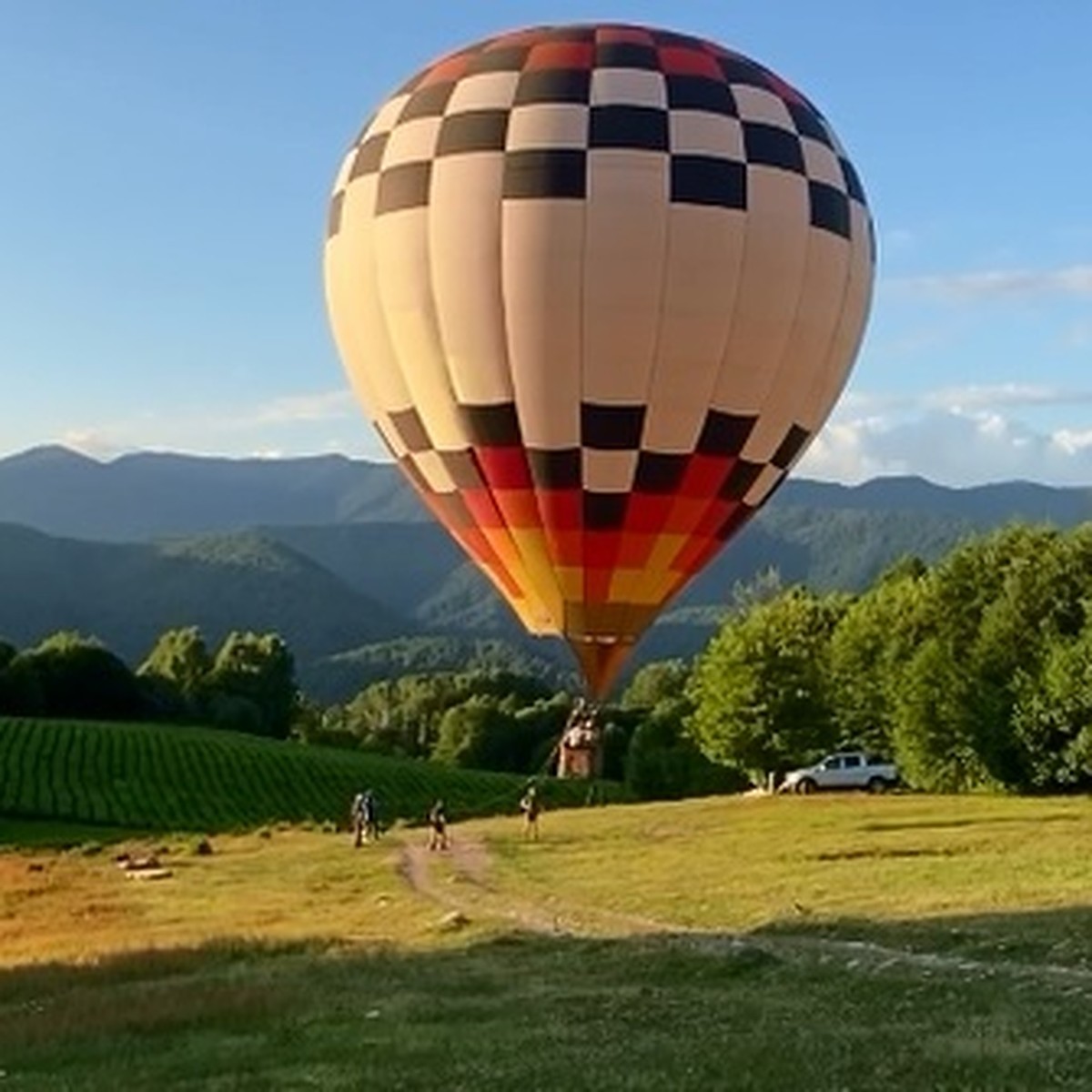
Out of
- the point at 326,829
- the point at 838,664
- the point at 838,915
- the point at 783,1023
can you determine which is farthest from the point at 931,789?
the point at 783,1023

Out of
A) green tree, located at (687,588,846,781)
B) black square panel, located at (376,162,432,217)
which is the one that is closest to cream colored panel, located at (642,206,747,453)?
black square panel, located at (376,162,432,217)

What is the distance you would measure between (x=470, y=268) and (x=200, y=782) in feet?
225

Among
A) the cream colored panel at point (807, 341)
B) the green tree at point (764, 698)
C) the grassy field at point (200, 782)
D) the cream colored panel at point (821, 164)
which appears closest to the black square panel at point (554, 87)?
the cream colored panel at point (821, 164)

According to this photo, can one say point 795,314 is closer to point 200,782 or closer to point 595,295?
point 595,295

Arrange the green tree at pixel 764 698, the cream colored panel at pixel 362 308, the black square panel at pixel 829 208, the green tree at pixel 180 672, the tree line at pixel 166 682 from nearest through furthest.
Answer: the black square panel at pixel 829 208 < the cream colored panel at pixel 362 308 < the green tree at pixel 764 698 < the tree line at pixel 166 682 < the green tree at pixel 180 672

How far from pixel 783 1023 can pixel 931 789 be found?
5098cm

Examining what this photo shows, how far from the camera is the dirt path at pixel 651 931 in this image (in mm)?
22969

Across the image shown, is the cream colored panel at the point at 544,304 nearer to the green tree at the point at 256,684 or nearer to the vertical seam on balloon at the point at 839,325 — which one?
the vertical seam on balloon at the point at 839,325

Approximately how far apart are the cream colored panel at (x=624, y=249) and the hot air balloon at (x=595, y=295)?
3 cm

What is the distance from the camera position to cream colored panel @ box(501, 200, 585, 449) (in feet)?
92.1

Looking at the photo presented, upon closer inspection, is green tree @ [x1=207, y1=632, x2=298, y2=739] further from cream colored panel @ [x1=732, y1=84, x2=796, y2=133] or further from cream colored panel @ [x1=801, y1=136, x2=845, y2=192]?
cream colored panel @ [x1=732, y1=84, x2=796, y2=133]

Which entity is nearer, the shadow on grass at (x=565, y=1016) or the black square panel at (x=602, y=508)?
the shadow on grass at (x=565, y=1016)

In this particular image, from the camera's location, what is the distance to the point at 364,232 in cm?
3016

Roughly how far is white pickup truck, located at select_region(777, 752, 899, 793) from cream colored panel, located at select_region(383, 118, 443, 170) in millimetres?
44382
